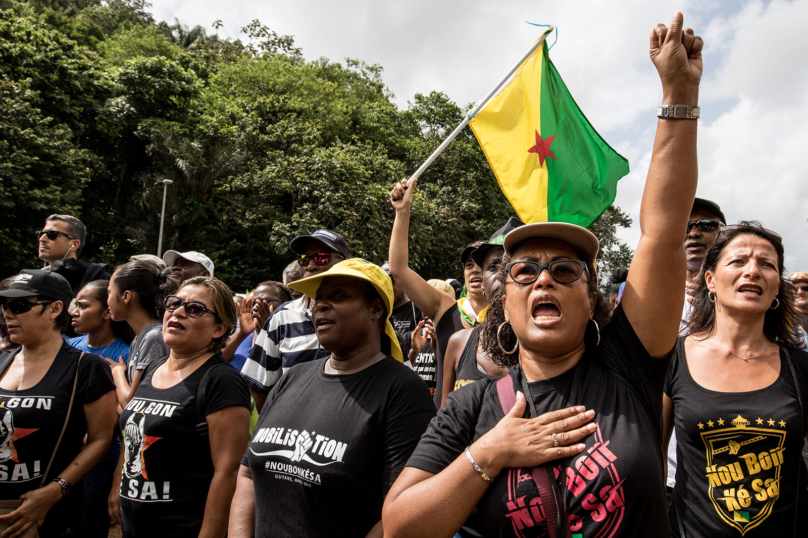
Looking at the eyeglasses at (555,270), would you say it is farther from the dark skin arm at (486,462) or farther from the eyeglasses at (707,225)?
the eyeglasses at (707,225)

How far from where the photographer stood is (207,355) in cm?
299

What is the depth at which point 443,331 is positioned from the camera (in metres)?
3.64

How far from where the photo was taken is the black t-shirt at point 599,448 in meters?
1.45

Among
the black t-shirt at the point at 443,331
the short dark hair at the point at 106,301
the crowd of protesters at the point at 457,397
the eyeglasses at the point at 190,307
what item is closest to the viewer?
the crowd of protesters at the point at 457,397

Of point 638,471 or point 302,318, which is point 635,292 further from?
point 302,318

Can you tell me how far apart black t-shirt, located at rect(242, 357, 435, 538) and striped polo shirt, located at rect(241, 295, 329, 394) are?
4.39ft

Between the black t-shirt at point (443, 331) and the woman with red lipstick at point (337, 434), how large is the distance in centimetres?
104

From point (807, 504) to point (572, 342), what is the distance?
1.49 metres

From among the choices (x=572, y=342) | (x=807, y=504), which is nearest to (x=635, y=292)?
(x=572, y=342)

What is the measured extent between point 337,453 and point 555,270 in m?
1.12

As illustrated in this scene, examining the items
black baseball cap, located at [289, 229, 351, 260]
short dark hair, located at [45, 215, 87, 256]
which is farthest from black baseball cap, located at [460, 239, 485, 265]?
short dark hair, located at [45, 215, 87, 256]

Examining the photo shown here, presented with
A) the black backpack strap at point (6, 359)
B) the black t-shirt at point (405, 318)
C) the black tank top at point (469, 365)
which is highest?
the black t-shirt at point (405, 318)

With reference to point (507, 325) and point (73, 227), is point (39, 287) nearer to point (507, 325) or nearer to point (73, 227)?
point (73, 227)

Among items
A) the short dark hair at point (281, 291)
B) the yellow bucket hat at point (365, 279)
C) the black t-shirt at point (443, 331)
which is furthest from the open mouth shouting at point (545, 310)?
the short dark hair at point (281, 291)
